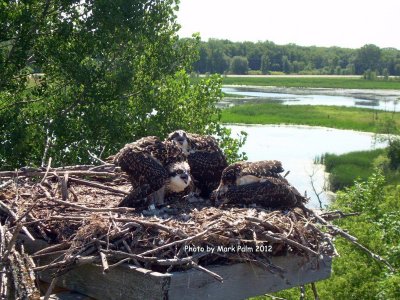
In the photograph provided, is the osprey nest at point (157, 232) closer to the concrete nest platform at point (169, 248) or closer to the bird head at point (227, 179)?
the concrete nest platform at point (169, 248)

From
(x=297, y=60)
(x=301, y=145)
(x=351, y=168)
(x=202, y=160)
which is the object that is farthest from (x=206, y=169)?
(x=297, y=60)

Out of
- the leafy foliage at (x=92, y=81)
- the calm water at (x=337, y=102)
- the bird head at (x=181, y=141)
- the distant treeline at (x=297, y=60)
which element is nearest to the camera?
the bird head at (x=181, y=141)

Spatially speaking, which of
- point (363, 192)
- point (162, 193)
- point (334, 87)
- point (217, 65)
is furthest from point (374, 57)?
point (162, 193)

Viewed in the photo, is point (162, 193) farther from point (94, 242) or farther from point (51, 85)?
point (51, 85)

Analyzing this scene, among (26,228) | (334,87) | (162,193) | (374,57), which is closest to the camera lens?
(26,228)

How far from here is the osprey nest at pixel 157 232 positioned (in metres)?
3.42

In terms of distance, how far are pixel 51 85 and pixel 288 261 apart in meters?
7.33

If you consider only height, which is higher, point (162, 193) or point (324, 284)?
point (162, 193)

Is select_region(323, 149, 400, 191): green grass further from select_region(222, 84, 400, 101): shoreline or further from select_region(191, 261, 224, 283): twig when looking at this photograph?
select_region(222, 84, 400, 101): shoreline

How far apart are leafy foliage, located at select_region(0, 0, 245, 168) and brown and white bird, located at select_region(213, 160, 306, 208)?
16.3 ft

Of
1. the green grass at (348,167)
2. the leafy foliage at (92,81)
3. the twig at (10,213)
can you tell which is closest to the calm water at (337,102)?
the green grass at (348,167)

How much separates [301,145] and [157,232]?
32781 millimetres

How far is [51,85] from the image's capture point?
10523mm

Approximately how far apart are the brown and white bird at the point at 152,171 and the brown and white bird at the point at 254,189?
0.26m
